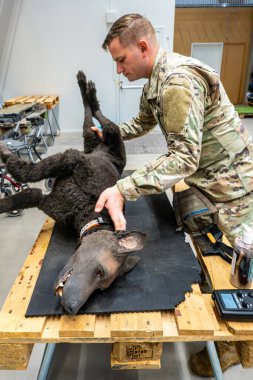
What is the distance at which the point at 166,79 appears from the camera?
1297 millimetres

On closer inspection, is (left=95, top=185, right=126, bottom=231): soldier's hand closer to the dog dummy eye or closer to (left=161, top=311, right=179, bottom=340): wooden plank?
the dog dummy eye

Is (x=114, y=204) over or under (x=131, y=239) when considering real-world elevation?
over

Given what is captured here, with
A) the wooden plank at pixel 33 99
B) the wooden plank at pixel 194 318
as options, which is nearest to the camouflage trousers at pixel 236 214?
the wooden plank at pixel 194 318

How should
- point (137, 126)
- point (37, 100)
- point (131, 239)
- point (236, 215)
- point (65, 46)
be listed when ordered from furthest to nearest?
point (65, 46) → point (37, 100) → point (137, 126) → point (236, 215) → point (131, 239)

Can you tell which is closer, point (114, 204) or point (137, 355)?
point (137, 355)

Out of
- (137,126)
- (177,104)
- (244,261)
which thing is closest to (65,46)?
(137,126)

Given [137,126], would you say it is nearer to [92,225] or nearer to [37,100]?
[92,225]

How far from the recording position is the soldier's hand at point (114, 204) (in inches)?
47.9

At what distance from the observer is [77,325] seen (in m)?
0.97

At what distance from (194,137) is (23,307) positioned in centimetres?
98

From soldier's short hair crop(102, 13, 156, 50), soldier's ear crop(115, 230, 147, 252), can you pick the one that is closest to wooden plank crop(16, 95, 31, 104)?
soldier's short hair crop(102, 13, 156, 50)

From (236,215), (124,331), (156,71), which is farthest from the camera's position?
(236,215)

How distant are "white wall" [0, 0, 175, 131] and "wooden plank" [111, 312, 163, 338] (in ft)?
16.4

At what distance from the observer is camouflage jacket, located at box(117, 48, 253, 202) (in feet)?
4.10
